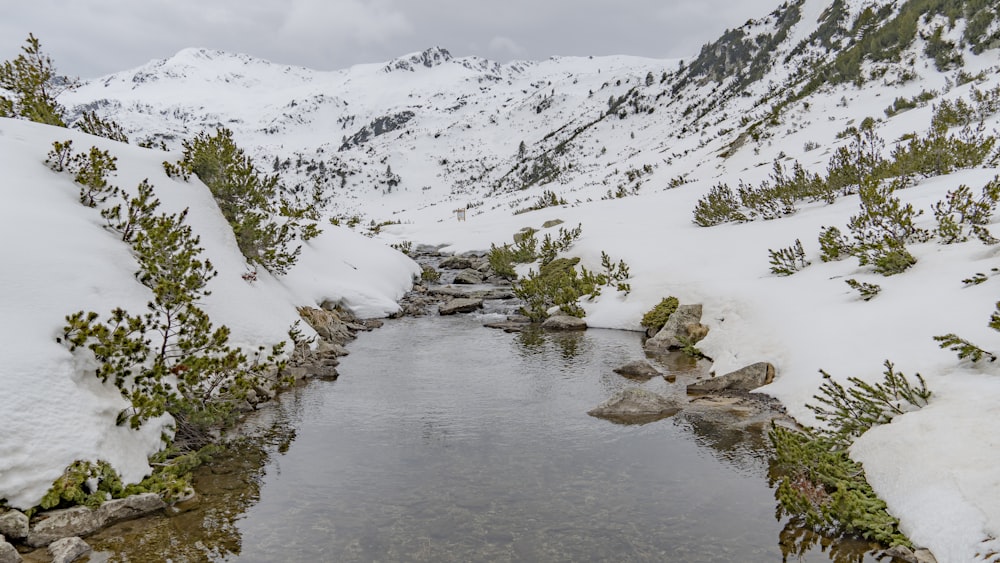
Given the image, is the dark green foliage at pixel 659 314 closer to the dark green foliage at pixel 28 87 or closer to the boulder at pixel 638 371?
the boulder at pixel 638 371

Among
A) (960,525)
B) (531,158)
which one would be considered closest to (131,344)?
(960,525)

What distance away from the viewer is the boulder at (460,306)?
1966 cm

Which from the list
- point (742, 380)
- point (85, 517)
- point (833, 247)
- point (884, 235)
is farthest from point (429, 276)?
point (85, 517)

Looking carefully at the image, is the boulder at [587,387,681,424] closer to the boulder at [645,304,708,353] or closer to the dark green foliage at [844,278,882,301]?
the boulder at [645,304,708,353]

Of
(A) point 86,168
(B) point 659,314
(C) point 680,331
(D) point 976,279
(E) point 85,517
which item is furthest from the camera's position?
(B) point 659,314

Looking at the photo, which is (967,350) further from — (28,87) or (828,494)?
(28,87)


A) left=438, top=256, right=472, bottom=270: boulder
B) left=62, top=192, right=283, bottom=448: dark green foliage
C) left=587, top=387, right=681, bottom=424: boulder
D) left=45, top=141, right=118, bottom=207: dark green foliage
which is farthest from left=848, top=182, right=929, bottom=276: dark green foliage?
left=438, top=256, right=472, bottom=270: boulder

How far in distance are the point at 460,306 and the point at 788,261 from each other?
10417 millimetres

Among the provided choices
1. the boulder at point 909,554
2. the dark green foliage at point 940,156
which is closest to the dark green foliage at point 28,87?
the boulder at point 909,554

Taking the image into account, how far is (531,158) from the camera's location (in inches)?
3418

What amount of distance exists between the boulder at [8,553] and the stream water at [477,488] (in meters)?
0.67

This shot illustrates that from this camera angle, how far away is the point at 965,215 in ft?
40.1

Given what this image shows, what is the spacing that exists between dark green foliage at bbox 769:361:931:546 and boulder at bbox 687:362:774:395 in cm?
193

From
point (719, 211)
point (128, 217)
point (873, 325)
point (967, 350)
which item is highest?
point (719, 211)
